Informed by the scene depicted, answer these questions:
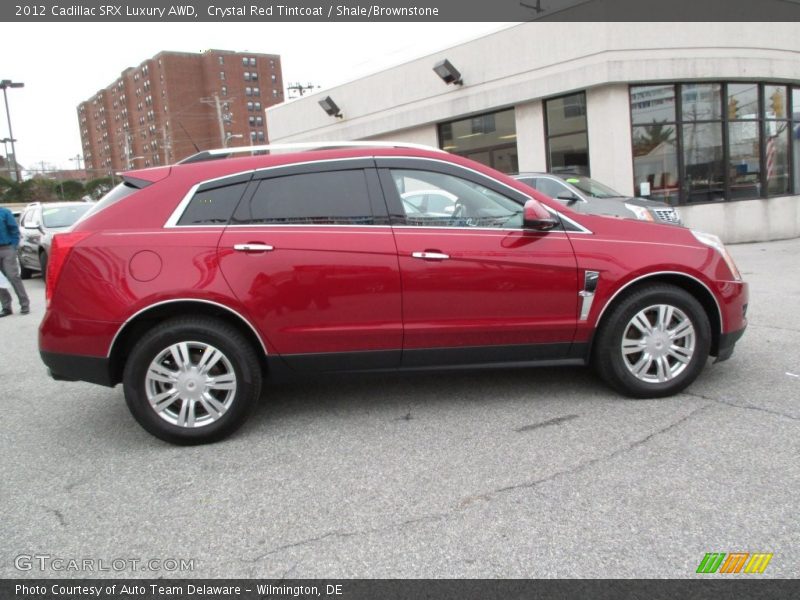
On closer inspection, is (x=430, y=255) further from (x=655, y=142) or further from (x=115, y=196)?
(x=655, y=142)

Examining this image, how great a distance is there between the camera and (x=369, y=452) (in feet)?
11.7

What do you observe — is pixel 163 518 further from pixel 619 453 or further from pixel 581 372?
pixel 581 372

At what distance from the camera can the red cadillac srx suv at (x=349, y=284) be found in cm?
370

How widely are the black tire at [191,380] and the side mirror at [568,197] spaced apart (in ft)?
23.4

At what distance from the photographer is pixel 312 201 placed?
3.91 m

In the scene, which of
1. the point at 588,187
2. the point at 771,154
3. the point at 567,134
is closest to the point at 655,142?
the point at 567,134

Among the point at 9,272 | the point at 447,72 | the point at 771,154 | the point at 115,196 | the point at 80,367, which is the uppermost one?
the point at 447,72

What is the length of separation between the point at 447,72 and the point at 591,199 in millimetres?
7336

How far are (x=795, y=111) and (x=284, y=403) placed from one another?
51.7 feet

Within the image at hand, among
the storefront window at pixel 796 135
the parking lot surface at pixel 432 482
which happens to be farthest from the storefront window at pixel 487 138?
the parking lot surface at pixel 432 482

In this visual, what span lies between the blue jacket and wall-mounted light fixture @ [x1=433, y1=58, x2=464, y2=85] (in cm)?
A: 1064

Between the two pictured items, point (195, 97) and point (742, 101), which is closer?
point (742, 101)

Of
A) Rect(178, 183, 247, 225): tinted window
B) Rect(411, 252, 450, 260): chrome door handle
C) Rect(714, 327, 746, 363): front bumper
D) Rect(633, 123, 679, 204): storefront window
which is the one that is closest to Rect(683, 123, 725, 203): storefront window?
Rect(633, 123, 679, 204): storefront window

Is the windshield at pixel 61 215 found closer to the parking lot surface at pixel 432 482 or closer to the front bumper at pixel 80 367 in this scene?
the parking lot surface at pixel 432 482
